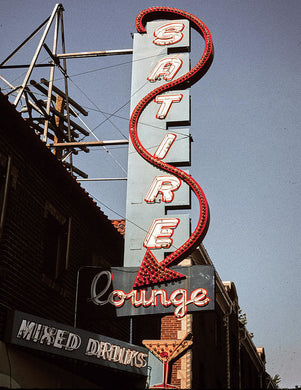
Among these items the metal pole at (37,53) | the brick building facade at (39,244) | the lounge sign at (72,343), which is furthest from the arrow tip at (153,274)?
the metal pole at (37,53)

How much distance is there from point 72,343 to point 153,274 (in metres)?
2.70

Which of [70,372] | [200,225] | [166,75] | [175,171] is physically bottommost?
[70,372]

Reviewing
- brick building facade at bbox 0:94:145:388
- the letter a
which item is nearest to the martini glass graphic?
brick building facade at bbox 0:94:145:388

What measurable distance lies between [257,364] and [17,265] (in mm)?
41313

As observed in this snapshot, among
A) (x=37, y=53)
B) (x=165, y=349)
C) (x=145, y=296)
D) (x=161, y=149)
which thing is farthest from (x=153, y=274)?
(x=37, y=53)

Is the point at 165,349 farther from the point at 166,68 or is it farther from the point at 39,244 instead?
the point at 166,68

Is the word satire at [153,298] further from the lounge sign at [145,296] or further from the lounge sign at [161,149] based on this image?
the lounge sign at [161,149]

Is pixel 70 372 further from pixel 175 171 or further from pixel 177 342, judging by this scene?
pixel 177 342

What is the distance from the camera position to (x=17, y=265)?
42.0ft

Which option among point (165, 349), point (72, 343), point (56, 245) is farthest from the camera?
point (165, 349)

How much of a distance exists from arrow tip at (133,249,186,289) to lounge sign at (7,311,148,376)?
5.51 feet

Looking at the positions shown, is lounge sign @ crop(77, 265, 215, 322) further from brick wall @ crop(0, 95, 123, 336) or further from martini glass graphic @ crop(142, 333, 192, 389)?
martini glass graphic @ crop(142, 333, 192, 389)

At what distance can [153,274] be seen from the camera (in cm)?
1494

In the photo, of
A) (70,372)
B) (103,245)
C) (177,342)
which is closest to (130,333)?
(177,342)
